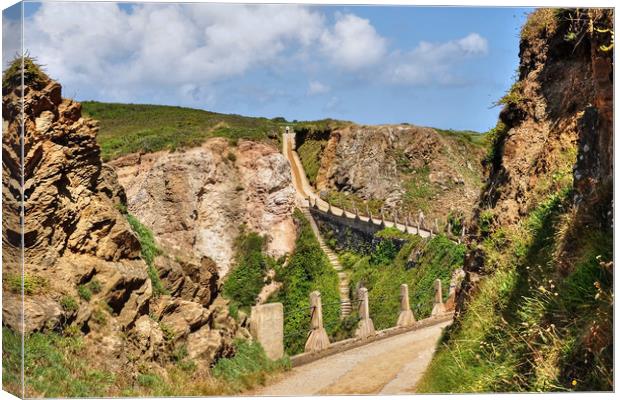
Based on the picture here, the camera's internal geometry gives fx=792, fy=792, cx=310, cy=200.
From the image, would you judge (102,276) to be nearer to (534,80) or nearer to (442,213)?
(534,80)

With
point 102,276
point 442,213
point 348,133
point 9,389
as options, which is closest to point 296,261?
point 442,213

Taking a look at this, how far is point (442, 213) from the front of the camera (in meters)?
50.4

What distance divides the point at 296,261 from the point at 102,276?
3403 centimetres

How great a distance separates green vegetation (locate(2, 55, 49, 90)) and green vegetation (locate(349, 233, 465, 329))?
1558 centimetres

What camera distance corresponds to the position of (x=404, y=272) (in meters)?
31.7

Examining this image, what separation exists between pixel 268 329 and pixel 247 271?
2943 centimetres

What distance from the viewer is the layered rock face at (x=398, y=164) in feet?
178

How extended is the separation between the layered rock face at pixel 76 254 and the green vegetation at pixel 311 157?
45066mm

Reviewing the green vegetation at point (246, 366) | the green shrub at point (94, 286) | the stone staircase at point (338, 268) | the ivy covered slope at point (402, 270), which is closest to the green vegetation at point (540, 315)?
the green vegetation at point (246, 366)

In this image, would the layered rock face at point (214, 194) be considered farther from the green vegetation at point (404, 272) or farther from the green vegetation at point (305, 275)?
the green vegetation at point (404, 272)

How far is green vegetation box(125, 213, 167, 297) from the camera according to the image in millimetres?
12812

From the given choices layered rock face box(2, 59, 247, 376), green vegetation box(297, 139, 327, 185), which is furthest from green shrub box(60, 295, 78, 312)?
green vegetation box(297, 139, 327, 185)

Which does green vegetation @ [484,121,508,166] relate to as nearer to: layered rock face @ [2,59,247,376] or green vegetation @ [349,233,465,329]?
layered rock face @ [2,59,247,376]

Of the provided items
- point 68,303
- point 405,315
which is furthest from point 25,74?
point 405,315
